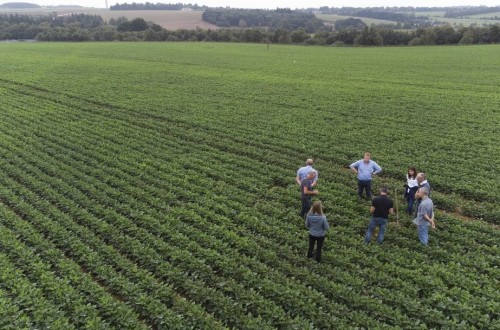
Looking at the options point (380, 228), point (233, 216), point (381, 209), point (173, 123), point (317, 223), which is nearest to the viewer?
point (317, 223)

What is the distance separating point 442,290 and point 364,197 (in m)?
5.87

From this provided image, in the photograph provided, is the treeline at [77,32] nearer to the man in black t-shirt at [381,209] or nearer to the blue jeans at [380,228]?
the blue jeans at [380,228]

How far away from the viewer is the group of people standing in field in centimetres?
1136

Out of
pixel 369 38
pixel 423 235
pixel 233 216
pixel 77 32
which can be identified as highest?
pixel 77 32

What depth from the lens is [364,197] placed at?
633 inches

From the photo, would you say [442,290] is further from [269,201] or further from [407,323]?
[269,201]

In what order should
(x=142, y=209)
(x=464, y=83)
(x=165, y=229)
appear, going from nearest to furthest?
(x=165, y=229)
(x=142, y=209)
(x=464, y=83)

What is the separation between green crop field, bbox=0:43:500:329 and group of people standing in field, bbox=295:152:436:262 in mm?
530

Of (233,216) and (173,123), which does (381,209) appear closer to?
(233,216)

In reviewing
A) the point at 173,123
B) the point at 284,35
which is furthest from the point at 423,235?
the point at 284,35

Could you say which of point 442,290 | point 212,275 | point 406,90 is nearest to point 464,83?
point 406,90

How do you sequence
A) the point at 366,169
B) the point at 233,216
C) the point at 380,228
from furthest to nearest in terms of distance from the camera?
the point at 366,169
the point at 233,216
the point at 380,228

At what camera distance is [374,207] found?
1205 cm

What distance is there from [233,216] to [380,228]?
5263 millimetres
